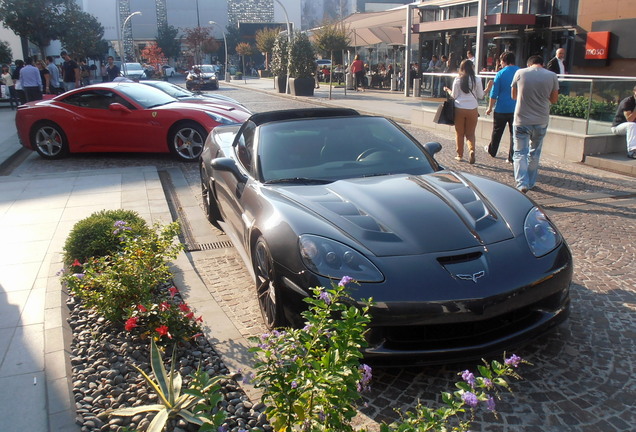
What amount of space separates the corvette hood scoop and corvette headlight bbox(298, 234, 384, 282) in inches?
4.4

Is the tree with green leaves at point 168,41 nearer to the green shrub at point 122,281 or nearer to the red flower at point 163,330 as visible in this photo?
the green shrub at point 122,281

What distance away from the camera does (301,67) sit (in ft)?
89.4

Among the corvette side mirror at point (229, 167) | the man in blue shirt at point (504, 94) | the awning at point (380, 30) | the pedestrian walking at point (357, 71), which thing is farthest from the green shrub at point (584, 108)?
the pedestrian walking at point (357, 71)

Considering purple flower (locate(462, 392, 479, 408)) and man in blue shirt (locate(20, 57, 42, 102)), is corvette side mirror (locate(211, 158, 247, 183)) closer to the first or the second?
purple flower (locate(462, 392, 479, 408))

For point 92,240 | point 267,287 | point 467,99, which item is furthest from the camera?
point 467,99

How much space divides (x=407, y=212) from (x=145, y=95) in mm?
8865

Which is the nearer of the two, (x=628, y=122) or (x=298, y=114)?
(x=298, y=114)

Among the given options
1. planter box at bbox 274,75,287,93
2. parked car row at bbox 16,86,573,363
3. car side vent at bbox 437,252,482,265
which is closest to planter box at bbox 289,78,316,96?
planter box at bbox 274,75,287,93

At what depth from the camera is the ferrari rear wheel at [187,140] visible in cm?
1048

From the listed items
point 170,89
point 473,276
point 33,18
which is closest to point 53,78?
point 33,18

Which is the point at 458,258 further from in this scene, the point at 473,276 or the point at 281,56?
the point at 281,56

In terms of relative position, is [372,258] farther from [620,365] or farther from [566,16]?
[566,16]

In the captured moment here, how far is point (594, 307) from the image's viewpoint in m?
4.16

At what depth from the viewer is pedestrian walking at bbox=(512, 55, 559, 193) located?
769 centimetres
